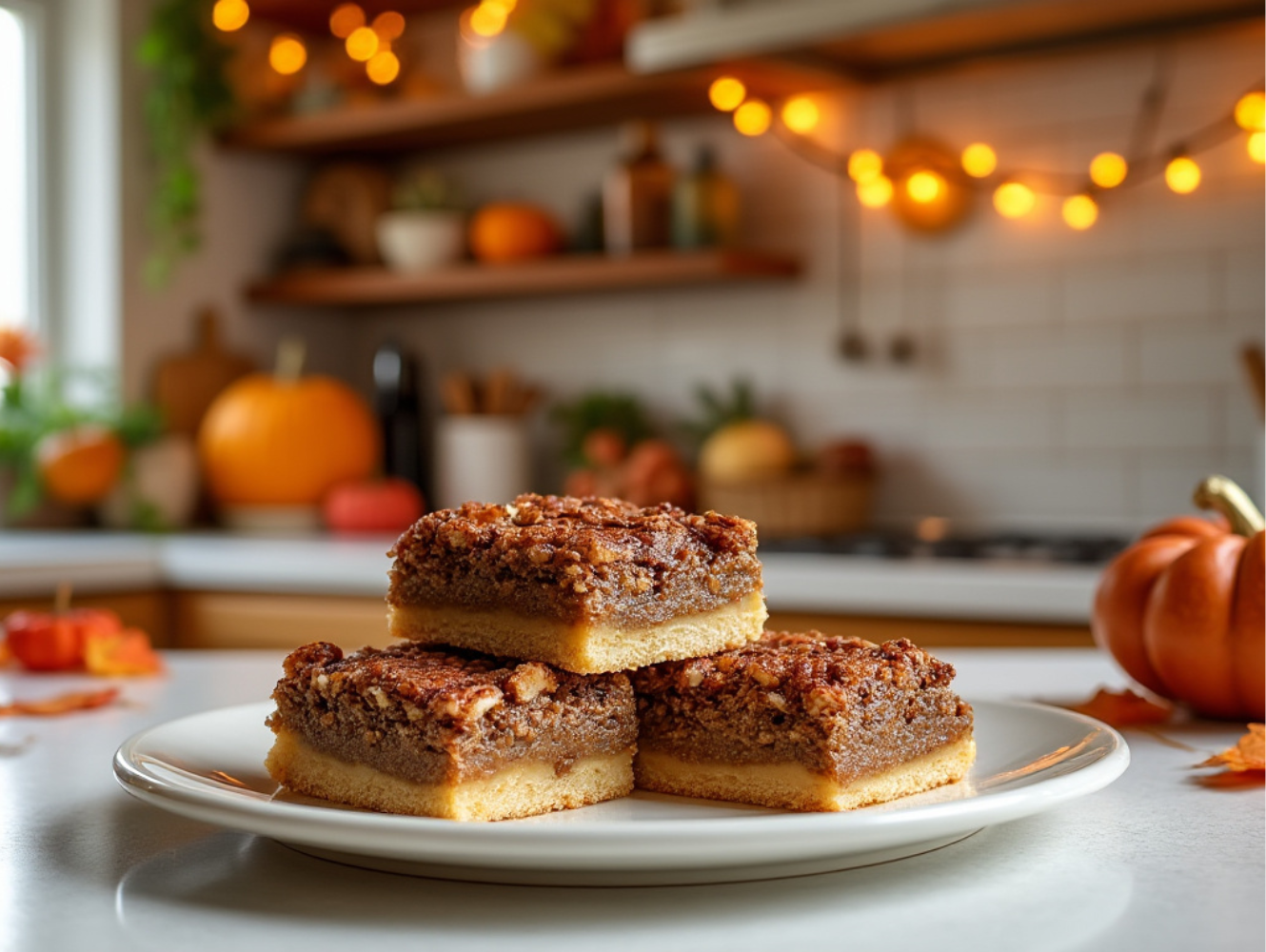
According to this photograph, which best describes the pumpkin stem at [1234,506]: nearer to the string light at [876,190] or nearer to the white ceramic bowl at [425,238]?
the string light at [876,190]

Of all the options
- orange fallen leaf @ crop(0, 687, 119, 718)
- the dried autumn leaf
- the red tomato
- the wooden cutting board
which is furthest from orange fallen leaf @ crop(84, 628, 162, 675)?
the wooden cutting board

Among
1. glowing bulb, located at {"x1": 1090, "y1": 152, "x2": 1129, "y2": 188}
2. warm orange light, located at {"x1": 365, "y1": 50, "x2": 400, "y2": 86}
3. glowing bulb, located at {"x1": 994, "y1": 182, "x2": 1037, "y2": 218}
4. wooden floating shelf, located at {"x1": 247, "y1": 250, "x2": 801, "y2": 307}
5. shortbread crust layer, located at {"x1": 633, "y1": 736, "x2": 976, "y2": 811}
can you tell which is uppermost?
warm orange light, located at {"x1": 365, "y1": 50, "x2": 400, "y2": 86}

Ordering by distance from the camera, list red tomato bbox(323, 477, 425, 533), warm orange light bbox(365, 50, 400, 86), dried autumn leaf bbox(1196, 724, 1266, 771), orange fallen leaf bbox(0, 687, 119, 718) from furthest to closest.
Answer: warm orange light bbox(365, 50, 400, 86) → red tomato bbox(323, 477, 425, 533) → orange fallen leaf bbox(0, 687, 119, 718) → dried autumn leaf bbox(1196, 724, 1266, 771)

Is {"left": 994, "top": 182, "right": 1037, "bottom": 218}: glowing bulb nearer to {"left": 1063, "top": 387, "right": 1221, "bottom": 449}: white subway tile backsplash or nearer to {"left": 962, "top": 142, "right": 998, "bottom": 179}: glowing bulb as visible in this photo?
{"left": 962, "top": 142, "right": 998, "bottom": 179}: glowing bulb

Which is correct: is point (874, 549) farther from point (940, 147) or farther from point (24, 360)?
point (24, 360)

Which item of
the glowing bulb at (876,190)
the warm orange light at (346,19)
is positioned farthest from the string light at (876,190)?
the warm orange light at (346,19)

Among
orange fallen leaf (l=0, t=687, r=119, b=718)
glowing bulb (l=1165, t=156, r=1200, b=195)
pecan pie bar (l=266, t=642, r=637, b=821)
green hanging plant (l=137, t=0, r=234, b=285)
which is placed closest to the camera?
pecan pie bar (l=266, t=642, r=637, b=821)

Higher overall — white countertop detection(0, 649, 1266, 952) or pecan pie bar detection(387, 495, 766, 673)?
pecan pie bar detection(387, 495, 766, 673)
